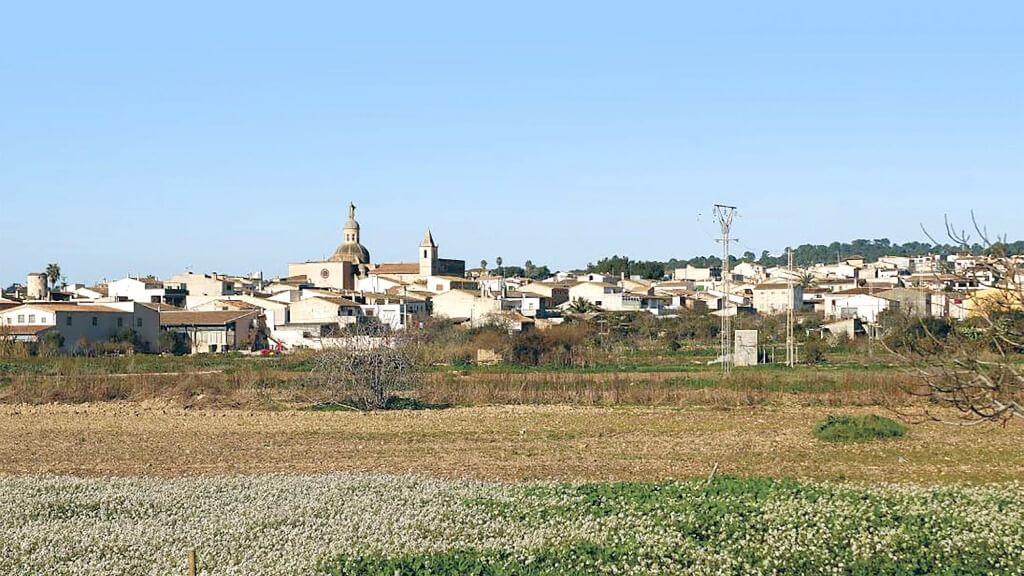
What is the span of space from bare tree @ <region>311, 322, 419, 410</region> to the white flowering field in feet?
67.7

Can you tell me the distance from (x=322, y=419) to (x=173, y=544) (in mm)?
21837

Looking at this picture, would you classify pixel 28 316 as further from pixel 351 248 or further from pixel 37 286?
pixel 351 248

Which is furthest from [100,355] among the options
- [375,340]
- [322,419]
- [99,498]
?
[99,498]

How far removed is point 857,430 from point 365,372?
683 inches

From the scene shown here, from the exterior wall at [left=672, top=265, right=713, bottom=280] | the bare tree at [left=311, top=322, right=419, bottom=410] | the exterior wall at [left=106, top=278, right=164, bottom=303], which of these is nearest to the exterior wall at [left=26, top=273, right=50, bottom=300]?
the exterior wall at [left=106, top=278, right=164, bottom=303]

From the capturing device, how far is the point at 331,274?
126m

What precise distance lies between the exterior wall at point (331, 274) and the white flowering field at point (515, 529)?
105 metres

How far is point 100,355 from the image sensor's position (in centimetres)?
6962

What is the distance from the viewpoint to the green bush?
30297mm

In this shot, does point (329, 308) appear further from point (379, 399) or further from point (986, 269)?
point (986, 269)

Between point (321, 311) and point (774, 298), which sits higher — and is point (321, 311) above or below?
below

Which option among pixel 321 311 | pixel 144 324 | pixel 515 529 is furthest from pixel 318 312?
pixel 515 529

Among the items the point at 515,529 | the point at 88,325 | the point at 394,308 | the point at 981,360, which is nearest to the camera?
the point at 981,360

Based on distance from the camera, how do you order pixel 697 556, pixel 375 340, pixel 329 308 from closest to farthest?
1. pixel 697 556
2. pixel 375 340
3. pixel 329 308
